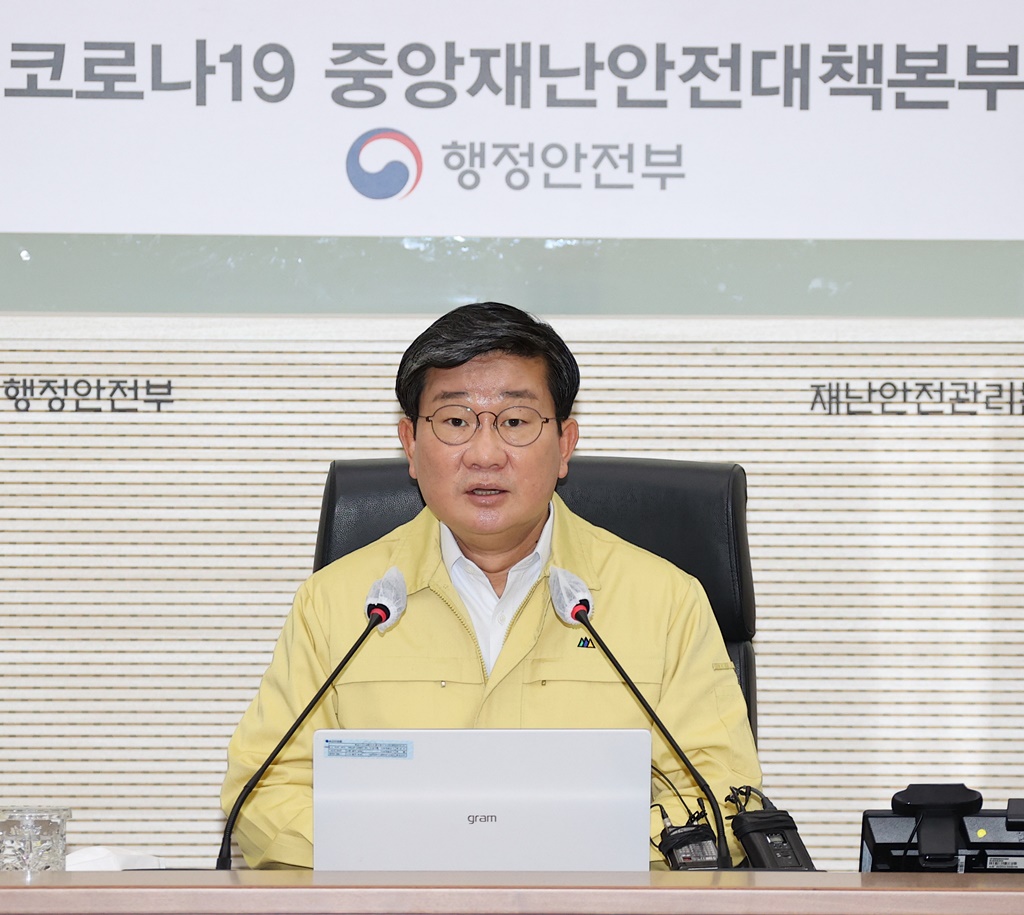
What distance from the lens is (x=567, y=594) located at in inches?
60.6

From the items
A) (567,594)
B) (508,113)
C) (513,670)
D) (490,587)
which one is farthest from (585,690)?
(508,113)

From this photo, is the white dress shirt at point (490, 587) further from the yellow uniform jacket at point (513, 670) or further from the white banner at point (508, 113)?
the white banner at point (508, 113)

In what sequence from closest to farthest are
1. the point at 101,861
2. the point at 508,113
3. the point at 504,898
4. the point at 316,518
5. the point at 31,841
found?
the point at 504,898 < the point at 31,841 < the point at 101,861 < the point at 508,113 < the point at 316,518

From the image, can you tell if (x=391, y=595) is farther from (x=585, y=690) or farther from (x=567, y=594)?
(x=585, y=690)

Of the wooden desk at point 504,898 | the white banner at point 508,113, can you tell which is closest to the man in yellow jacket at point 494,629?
the wooden desk at point 504,898

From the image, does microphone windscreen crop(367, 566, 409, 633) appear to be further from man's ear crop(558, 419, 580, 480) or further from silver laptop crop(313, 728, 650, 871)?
man's ear crop(558, 419, 580, 480)

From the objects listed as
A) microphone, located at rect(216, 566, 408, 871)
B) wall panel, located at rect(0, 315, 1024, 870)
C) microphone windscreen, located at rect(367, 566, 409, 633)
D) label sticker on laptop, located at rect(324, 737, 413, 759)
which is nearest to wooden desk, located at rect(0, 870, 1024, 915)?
label sticker on laptop, located at rect(324, 737, 413, 759)

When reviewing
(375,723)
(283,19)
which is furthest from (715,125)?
(375,723)

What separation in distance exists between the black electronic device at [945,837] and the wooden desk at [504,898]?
9 cm

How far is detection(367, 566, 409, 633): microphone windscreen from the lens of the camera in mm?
1513

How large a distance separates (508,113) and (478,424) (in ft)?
3.17

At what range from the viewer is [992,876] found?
1.12 m

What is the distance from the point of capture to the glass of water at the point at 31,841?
1.32m

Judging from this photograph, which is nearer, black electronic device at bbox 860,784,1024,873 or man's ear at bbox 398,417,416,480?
black electronic device at bbox 860,784,1024,873
